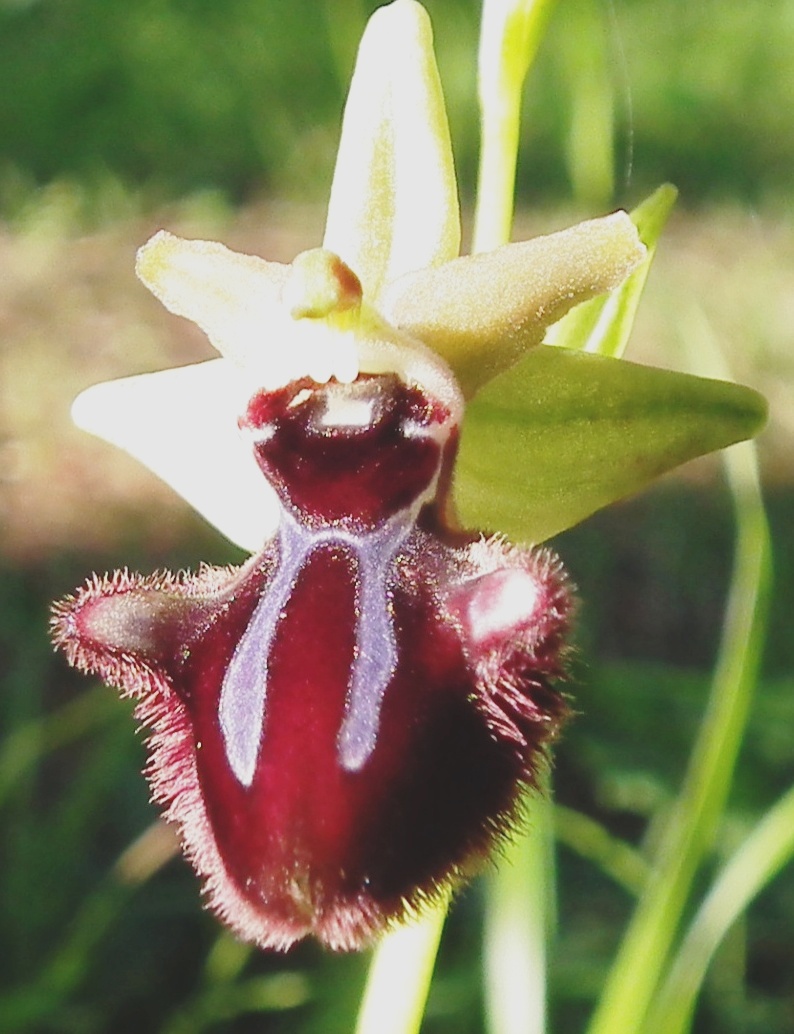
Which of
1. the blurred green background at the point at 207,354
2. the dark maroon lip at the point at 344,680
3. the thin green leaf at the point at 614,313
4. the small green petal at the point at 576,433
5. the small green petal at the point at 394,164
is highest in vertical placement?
the small green petal at the point at 394,164

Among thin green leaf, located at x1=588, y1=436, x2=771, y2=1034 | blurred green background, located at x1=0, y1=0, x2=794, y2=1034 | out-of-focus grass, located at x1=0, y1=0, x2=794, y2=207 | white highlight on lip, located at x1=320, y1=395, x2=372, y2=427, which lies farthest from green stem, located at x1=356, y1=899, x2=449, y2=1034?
out-of-focus grass, located at x1=0, y1=0, x2=794, y2=207

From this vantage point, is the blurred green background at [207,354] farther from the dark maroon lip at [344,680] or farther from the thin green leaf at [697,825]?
the thin green leaf at [697,825]

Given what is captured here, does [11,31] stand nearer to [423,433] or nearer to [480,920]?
[480,920]

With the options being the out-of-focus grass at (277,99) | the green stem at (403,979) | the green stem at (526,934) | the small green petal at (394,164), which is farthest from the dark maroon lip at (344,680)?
the out-of-focus grass at (277,99)

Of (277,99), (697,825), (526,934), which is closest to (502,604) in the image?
(697,825)

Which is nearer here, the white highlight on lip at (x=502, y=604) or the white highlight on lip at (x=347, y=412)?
the white highlight on lip at (x=502, y=604)

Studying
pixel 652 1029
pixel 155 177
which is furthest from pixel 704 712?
pixel 155 177

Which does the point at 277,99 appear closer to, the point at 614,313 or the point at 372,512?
the point at 614,313
